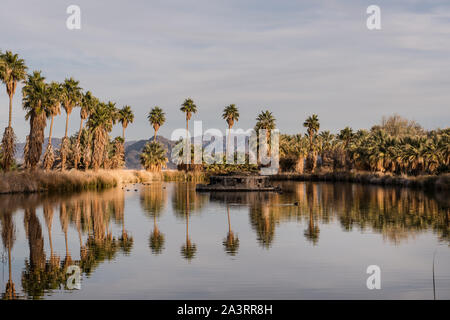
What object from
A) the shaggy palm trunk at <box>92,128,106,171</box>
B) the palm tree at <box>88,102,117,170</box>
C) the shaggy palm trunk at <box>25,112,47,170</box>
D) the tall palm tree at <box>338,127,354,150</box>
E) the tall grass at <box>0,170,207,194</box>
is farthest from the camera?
the tall palm tree at <box>338,127,354,150</box>

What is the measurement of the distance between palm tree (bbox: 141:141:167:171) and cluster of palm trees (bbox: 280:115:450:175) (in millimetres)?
31769

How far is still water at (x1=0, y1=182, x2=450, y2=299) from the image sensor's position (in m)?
14.6

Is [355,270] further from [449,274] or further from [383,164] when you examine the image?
[383,164]

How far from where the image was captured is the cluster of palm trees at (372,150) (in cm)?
7956

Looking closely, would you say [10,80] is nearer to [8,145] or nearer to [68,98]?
[8,145]

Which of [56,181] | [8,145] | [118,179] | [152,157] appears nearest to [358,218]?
[56,181]

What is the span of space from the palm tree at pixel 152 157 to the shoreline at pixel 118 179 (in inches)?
111

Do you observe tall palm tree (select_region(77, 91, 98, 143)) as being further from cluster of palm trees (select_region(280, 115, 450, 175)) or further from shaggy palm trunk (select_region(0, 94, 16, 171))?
cluster of palm trees (select_region(280, 115, 450, 175))

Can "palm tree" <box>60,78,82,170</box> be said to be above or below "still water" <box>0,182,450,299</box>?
above

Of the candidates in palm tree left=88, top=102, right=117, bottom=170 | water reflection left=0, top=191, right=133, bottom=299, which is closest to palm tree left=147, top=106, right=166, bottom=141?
palm tree left=88, top=102, right=117, bottom=170

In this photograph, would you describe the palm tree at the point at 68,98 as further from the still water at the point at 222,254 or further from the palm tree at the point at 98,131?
the still water at the point at 222,254

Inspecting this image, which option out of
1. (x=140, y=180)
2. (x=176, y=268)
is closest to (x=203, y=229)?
(x=176, y=268)

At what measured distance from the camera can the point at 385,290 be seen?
14602mm

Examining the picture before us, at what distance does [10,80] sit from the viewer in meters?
58.6
